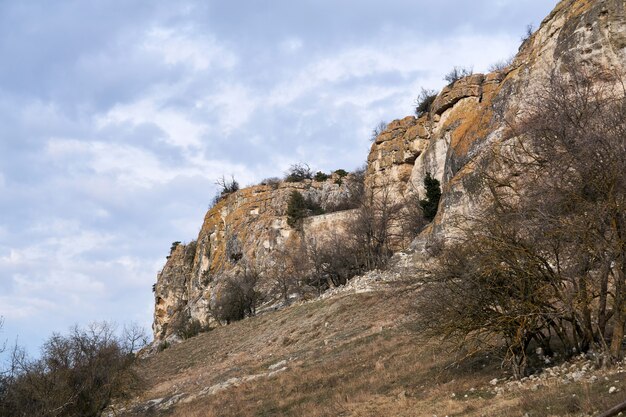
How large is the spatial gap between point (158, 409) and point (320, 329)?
31.9 feet

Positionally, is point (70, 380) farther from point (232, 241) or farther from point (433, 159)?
point (232, 241)

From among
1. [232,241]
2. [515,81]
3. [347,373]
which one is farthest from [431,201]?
[232,241]

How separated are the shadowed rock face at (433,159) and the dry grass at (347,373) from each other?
7.48m

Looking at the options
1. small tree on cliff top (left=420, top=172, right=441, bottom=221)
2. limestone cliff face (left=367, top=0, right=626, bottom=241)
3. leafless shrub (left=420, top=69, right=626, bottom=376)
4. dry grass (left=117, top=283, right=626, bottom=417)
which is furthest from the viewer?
small tree on cliff top (left=420, top=172, right=441, bottom=221)

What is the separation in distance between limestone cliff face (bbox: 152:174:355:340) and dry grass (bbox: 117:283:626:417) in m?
26.7

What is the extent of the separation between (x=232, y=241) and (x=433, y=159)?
30.9m

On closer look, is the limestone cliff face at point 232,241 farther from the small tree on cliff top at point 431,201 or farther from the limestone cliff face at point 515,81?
the limestone cliff face at point 515,81

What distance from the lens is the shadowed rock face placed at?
32.2 meters

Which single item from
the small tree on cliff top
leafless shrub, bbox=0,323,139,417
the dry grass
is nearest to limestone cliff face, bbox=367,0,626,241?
the small tree on cliff top

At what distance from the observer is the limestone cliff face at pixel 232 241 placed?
66.4 meters

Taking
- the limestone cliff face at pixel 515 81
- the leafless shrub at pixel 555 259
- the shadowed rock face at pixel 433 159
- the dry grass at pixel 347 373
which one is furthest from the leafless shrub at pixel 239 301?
the leafless shrub at pixel 555 259

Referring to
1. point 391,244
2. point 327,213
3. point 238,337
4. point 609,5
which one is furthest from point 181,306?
point 609,5

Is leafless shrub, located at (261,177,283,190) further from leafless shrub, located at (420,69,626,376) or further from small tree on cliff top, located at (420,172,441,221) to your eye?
leafless shrub, located at (420,69,626,376)

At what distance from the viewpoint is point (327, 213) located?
6775 centimetres
